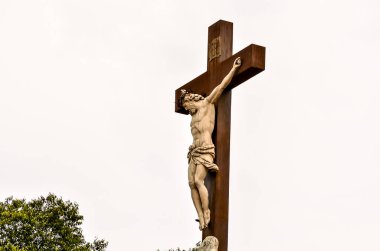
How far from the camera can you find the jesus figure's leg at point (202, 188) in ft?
30.3

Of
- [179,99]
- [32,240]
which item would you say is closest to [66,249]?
[32,240]

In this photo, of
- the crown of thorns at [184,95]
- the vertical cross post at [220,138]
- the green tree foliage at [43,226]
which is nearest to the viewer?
the vertical cross post at [220,138]

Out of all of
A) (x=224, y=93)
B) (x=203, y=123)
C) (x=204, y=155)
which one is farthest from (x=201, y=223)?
(x=224, y=93)

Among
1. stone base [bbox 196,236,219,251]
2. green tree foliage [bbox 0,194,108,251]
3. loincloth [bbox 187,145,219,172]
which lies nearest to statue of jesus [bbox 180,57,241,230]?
loincloth [bbox 187,145,219,172]

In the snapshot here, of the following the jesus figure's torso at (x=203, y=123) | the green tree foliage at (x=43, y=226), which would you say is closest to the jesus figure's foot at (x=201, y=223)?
the jesus figure's torso at (x=203, y=123)

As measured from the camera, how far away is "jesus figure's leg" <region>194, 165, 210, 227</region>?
364 inches

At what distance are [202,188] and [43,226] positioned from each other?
12176mm

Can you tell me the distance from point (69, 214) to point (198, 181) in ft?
40.3

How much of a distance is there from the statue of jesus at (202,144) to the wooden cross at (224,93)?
72mm

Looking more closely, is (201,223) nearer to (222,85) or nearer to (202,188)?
(202,188)

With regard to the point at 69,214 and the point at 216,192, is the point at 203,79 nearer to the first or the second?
the point at 216,192

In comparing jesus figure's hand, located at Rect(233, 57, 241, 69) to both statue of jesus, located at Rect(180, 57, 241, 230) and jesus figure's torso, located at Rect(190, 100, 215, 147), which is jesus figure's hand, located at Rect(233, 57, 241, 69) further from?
jesus figure's torso, located at Rect(190, 100, 215, 147)

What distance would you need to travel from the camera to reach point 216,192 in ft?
30.3

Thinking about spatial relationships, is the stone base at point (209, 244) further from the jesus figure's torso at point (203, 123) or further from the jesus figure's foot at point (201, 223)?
the jesus figure's torso at point (203, 123)
